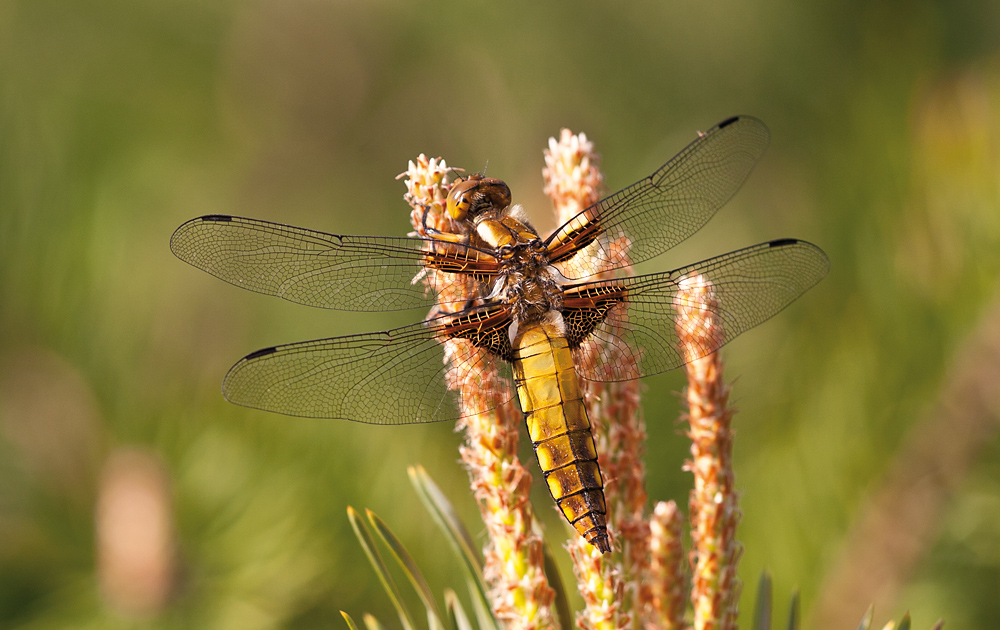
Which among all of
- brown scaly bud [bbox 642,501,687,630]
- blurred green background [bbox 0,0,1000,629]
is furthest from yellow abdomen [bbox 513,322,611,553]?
blurred green background [bbox 0,0,1000,629]

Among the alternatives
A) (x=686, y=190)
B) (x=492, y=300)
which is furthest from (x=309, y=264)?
(x=686, y=190)

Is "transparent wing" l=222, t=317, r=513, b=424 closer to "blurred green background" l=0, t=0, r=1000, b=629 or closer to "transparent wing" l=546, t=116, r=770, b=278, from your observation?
"blurred green background" l=0, t=0, r=1000, b=629

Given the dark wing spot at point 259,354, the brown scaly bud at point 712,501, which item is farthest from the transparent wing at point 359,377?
the brown scaly bud at point 712,501

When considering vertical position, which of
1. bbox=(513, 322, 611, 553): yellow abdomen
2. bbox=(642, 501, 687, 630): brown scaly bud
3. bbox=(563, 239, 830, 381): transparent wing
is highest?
bbox=(563, 239, 830, 381): transparent wing

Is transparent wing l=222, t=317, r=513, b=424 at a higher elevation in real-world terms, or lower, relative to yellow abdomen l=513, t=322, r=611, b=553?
higher

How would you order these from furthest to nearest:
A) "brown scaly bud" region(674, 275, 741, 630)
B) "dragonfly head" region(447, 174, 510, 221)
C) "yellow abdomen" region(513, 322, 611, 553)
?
"dragonfly head" region(447, 174, 510, 221), "yellow abdomen" region(513, 322, 611, 553), "brown scaly bud" region(674, 275, 741, 630)

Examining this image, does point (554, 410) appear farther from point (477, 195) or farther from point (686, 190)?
point (686, 190)

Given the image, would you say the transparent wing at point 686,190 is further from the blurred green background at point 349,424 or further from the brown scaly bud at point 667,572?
the brown scaly bud at point 667,572

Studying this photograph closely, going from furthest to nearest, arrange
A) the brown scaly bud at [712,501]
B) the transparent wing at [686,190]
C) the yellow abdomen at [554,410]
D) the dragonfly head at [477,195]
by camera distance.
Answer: the transparent wing at [686,190] → the dragonfly head at [477,195] → the yellow abdomen at [554,410] → the brown scaly bud at [712,501]
